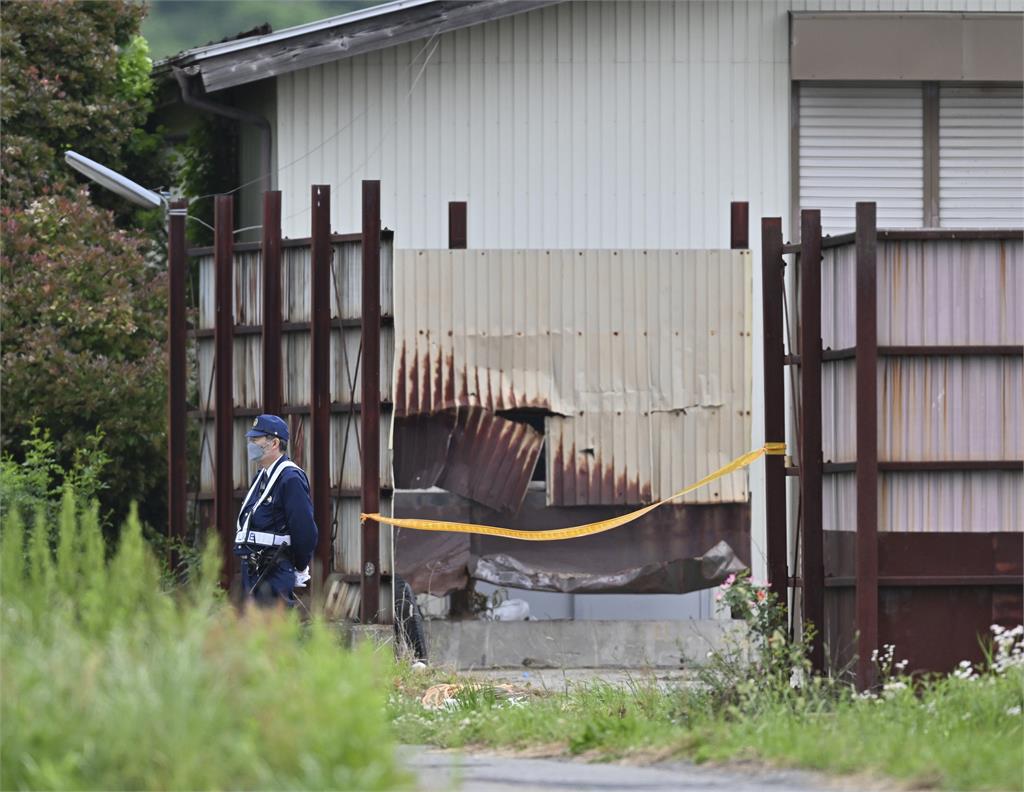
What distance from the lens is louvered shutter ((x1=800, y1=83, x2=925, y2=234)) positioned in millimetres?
18844

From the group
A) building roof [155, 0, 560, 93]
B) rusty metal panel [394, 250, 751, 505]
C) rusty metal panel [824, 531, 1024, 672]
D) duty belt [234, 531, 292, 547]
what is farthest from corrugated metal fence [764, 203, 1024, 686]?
building roof [155, 0, 560, 93]

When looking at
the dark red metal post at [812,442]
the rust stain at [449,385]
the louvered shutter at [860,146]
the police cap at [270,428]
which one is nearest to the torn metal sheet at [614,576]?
the rust stain at [449,385]

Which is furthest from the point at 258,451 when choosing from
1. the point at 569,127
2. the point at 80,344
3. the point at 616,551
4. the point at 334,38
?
the point at 80,344

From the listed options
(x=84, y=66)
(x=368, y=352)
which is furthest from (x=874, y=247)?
(x=84, y=66)

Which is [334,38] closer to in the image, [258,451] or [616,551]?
[616,551]

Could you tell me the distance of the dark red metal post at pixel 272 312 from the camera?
15148 millimetres

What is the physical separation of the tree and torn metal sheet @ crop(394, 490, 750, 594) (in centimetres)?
545

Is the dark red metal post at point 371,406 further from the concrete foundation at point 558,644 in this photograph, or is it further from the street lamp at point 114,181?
the street lamp at point 114,181

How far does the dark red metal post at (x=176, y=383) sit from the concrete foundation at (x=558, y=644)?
2543 mm

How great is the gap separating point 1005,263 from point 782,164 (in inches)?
334

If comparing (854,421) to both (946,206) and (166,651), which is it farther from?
(946,206)

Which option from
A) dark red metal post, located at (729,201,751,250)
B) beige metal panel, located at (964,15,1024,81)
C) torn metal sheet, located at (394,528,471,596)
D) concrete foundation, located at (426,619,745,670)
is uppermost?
beige metal panel, located at (964,15,1024,81)

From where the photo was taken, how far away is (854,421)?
10.6 m

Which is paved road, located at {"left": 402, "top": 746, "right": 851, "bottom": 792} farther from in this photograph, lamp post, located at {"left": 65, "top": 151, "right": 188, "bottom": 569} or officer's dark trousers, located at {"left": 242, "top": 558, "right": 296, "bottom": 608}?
lamp post, located at {"left": 65, "top": 151, "right": 188, "bottom": 569}
